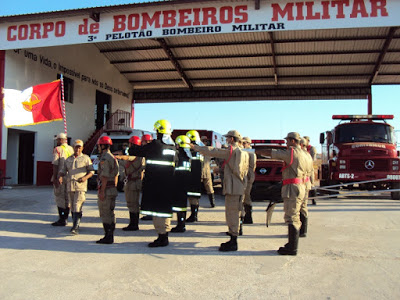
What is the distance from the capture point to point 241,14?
12.5m

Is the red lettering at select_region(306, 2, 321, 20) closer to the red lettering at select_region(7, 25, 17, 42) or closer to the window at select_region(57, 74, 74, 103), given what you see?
the red lettering at select_region(7, 25, 17, 42)

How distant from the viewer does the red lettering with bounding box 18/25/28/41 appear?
46.3 feet

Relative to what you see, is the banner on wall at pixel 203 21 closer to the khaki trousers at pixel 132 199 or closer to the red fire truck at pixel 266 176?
the red fire truck at pixel 266 176

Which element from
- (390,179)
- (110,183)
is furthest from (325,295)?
(390,179)

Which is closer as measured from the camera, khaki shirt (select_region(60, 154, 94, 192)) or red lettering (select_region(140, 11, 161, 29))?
khaki shirt (select_region(60, 154, 94, 192))

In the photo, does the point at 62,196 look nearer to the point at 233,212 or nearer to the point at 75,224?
the point at 75,224

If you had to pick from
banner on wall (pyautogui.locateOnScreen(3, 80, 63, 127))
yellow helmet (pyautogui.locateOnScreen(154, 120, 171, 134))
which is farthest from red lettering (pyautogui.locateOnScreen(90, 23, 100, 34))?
yellow helmet (pyautogui.locateOnScreen(154, 120, 171, 134))

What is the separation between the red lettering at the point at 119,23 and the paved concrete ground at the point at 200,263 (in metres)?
8.52

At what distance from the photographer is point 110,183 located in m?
6.02

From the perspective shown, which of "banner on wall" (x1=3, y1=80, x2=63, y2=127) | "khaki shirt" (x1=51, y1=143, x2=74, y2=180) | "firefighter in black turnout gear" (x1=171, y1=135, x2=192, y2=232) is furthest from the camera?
"banner on wall" (x1=3, y1=80, x2=63, y2=127)

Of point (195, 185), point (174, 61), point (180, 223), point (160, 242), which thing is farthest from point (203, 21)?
point (160, 242)

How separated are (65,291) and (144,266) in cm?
110

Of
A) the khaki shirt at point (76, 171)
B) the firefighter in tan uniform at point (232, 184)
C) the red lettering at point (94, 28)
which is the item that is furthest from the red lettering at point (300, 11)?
the khaki shirt at point (76, 171)

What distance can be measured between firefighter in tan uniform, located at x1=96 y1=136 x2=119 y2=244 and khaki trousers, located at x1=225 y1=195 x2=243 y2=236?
6.21ft
